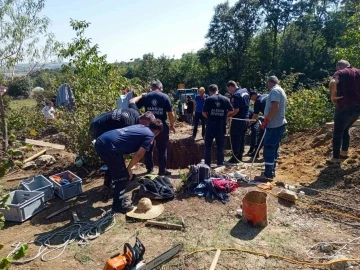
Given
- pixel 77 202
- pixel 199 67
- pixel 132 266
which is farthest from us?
pixel 199 67

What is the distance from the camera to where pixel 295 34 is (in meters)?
27.9

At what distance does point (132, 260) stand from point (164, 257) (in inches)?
18.4

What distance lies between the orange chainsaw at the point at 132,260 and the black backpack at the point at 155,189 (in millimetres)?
1437

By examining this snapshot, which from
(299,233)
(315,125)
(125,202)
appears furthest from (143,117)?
(315,125)

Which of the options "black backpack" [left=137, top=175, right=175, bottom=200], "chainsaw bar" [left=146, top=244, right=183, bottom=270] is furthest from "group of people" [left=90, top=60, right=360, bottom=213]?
"chainsaw bar" [left=146, top=244, right=183, bottom=270]

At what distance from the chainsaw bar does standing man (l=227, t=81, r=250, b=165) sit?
3527mm

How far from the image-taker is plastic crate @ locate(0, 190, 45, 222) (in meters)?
4.53

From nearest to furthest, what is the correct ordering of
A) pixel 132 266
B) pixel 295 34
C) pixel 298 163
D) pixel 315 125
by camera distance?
pixel 132 266 → pixel 298 163 → pixel 315 125 → pixel 295 34

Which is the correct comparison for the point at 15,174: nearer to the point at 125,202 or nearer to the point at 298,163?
the point at 125,202

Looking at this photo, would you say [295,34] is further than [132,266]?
Yes

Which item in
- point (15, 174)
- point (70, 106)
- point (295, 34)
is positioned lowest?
point (15, 174)

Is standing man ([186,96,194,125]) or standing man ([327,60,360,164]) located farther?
standing man ([186,96,194,125])

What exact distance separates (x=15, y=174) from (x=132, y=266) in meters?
5.13

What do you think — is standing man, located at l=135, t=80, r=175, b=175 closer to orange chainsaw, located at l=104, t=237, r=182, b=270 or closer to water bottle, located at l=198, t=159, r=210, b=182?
water bottle, located at l=198, t=159, r=210, b=182
